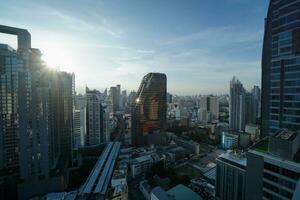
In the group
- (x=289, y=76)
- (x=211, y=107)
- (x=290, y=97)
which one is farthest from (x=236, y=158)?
(x=211, y=107)

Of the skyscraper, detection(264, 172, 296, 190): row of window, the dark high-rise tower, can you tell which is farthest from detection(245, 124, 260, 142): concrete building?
detection(264, 172, 296, 190): row of window

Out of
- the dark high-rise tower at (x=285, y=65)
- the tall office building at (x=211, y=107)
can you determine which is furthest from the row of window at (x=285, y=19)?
the tall office building at (x=211, y=107)

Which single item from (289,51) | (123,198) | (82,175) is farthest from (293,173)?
(82,175)

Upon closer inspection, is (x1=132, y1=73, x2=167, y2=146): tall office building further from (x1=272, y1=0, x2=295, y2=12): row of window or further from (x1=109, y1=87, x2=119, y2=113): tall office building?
(x1=109, y1=87, x2=119, y2=113): tall office building

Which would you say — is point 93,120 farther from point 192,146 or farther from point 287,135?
point 287,135

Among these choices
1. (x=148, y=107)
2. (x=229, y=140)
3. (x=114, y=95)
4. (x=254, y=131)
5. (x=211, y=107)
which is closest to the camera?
(x=148, y=107)

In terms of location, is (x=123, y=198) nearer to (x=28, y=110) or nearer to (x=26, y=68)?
(x=28, y=110)
